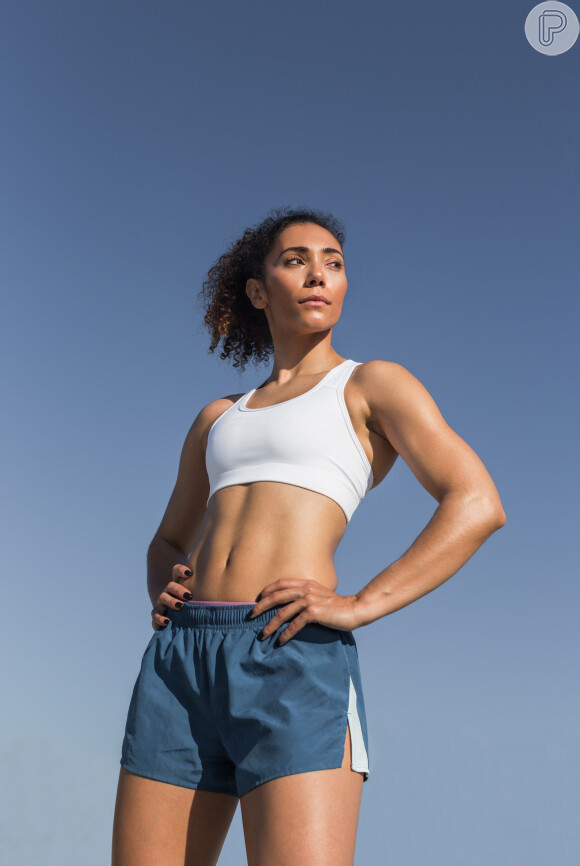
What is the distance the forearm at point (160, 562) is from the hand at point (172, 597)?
41cm

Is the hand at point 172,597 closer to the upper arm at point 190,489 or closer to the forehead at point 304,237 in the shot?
the upper arm at point 190,489

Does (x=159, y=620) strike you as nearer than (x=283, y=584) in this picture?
No

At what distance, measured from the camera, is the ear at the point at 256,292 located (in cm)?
387

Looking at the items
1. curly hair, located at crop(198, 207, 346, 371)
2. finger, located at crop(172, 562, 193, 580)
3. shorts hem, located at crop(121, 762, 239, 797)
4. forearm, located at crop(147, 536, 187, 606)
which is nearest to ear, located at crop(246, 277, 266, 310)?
curly hair, located at crop(198, 207, 346, 371)

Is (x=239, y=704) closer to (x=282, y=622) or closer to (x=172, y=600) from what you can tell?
(x=282, y=622)

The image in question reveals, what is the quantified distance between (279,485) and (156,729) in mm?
911

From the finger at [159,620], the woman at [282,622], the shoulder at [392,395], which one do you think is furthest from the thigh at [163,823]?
the shoulder at [392,395]

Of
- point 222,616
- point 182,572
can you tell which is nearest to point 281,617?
point 222,616

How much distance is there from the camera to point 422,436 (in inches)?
116

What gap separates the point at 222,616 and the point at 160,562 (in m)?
0.97

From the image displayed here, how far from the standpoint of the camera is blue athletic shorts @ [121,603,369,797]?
2.55 m

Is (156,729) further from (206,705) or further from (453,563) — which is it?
(453,563)

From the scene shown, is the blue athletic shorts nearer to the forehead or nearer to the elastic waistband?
the elastic waistband

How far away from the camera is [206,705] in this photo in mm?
2770
